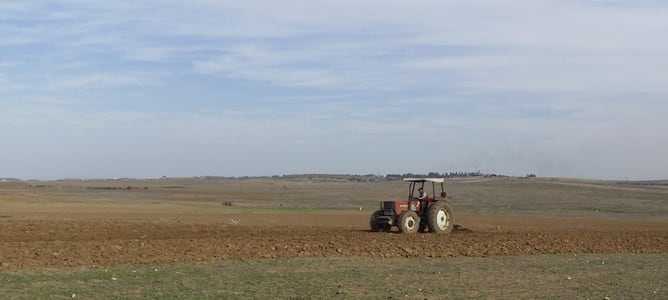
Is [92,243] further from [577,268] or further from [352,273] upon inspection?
[577,268]

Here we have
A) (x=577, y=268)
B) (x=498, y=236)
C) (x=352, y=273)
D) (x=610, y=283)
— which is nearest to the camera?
(x=610, y=283)

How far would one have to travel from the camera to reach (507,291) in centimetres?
1683

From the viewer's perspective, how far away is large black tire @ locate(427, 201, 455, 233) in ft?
103

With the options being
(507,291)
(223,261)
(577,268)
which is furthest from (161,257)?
(577,268)

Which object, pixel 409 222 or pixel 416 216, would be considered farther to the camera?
pixel 416 216

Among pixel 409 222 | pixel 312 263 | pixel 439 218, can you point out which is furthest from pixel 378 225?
pixel 312 263

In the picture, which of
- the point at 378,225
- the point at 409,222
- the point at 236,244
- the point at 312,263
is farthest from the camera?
the point at 378,225

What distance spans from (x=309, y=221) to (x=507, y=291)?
2451 centimetres

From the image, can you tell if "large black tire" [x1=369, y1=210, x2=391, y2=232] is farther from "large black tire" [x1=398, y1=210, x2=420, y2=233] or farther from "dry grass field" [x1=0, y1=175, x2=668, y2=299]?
"dry grass field" [x1=0, y1=175, x2=668, y2=299]

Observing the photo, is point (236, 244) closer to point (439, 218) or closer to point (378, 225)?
point (378, 225)

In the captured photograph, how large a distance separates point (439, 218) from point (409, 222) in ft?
4.48

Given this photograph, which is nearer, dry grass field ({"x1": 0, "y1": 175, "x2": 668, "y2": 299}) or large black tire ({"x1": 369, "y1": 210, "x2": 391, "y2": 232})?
dry grass field ({"x1": 0, "y1": 175, "x2": 668, "y2": 299})

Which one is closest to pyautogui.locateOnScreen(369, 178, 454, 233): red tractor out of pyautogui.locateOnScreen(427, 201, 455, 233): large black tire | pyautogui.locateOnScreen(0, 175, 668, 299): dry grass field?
pyautogui.locateOnScreen(427, 201, 455, 233): large black tire

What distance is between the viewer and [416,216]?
3125cm
